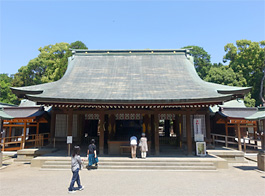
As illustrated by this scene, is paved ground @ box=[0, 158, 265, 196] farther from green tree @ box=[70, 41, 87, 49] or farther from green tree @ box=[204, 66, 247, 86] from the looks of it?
green tree @ box=[70, 41, 87, 49]

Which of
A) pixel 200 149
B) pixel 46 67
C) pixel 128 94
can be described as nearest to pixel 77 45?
pixel 46 67

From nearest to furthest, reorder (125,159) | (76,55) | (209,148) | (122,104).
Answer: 1. (125,159)
2. (122,104)
3. (209,148)
4. (76,55)

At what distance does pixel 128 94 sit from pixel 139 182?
18.7 ft

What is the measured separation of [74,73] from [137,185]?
39.1 feet

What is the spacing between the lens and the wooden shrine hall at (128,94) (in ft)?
36.9

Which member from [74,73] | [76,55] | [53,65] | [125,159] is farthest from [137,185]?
[53,65]

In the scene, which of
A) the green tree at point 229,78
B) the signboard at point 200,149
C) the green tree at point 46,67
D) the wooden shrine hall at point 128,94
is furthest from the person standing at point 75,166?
→ the green tree at point 229,78

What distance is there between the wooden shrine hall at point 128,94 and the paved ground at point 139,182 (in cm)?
316

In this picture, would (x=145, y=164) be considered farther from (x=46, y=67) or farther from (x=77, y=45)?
(x=77, y=45)

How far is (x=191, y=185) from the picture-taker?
741 cm

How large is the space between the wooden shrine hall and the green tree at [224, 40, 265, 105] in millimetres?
23834

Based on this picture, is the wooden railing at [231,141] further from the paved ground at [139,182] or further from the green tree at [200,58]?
the green tree at [200,58]

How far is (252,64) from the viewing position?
35.4 metres

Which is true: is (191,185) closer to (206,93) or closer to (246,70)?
(206,93)
